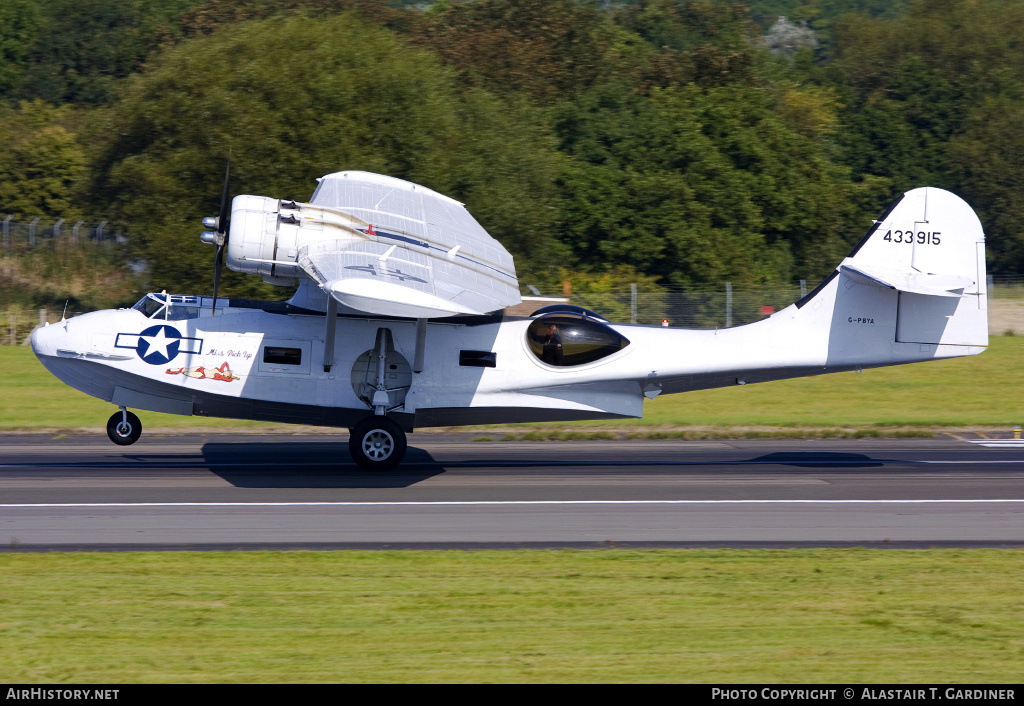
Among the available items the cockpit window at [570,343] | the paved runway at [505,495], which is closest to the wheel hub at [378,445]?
the paved runway at [505,495]

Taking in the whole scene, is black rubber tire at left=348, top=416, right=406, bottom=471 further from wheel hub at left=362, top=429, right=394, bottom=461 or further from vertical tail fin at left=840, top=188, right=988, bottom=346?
vertical tail fin at left=840, top=188, right=988, bottom=346

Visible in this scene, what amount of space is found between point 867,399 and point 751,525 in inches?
539

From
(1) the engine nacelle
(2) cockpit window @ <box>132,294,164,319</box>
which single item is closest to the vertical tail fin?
(1) the engine nacelle

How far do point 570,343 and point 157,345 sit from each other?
6.50 m

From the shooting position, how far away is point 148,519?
500 inches

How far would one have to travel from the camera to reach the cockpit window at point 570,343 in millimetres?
16266

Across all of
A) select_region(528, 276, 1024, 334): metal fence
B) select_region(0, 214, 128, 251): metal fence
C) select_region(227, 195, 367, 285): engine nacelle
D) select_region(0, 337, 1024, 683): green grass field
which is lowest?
select_region(0, 337, 1024, 683): green grass field

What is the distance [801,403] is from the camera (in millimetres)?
24688

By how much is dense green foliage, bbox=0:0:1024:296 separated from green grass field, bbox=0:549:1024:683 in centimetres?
2000

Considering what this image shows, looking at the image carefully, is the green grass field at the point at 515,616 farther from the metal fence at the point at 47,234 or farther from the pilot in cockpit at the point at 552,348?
the metal fence at the point at 47,234

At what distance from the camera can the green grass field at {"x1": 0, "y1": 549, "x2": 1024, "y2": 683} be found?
24.8ft

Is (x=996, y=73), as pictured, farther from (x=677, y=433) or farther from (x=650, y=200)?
(x=677, y=433)

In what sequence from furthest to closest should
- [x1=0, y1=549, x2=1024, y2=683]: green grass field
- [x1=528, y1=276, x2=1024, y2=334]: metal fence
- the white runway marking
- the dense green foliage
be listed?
[x1=528, y1=276, x2=1024, y2=334]: metal fence → the dense green foliage → the white runway marking → [x1=0, y1=549, x2=1024, y2=683]: green grass field

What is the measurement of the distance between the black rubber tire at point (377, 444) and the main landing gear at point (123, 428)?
3653 millimetres
